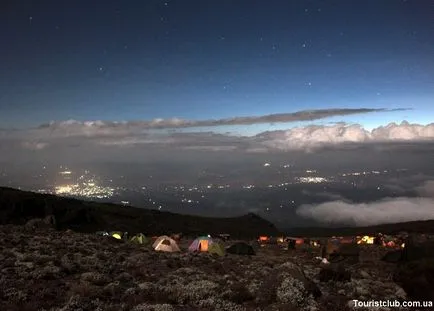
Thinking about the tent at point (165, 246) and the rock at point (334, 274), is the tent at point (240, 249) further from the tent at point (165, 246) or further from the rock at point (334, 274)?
the rock at point (334, 274)

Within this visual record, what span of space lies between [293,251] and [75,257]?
34.4m

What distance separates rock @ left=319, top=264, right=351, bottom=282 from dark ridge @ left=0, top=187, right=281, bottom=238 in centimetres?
4792

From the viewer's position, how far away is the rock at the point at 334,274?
943 inches

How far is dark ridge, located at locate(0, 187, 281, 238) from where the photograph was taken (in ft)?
235

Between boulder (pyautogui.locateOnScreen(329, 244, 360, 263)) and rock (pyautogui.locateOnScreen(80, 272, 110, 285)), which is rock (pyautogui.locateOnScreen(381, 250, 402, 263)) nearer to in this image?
boulder (pyautogui.locateOnScreen(329, 244, 360, 263))

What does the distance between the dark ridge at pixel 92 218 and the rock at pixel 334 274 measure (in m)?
47.9

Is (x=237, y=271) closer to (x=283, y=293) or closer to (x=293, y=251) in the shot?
(x=283, y=293)

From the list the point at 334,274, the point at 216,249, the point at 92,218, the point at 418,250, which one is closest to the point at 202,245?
the point at 216,249

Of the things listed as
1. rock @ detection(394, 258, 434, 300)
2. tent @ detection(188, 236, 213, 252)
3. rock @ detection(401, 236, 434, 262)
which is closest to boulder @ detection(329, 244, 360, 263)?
rock @ detection(401, 236, 434, 262)

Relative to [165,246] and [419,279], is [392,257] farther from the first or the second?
[165,246]

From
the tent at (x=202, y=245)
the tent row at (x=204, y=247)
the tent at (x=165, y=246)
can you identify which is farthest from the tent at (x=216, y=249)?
the tent at (x=165, y=246)

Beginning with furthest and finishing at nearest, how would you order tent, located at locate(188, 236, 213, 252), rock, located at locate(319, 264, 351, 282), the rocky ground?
1. tent, located at locate(188, 236, 213, 252)
2. rock, located at locate(319, 264, 351, 282)
3. the rocky ground

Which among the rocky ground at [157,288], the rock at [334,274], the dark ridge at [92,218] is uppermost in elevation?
the rocky ground at [157,288]

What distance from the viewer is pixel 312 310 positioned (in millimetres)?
16844
